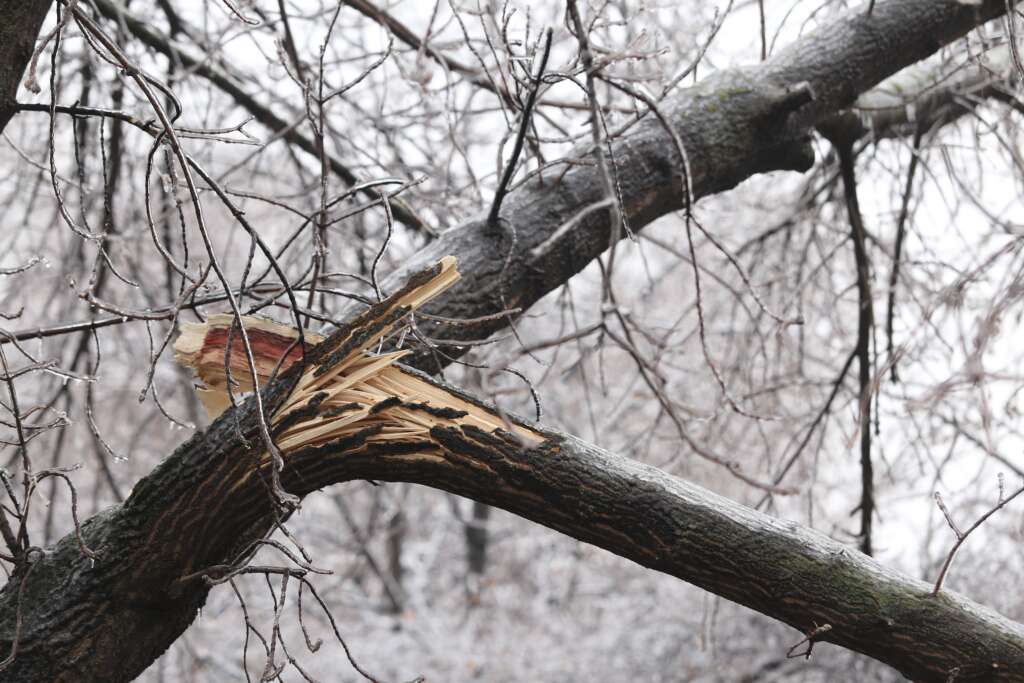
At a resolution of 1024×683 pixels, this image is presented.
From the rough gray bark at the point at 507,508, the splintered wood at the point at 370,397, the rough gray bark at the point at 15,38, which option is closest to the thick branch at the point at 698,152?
the splintered wood at the point at 370,397

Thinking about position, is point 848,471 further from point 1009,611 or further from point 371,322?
point 371,322

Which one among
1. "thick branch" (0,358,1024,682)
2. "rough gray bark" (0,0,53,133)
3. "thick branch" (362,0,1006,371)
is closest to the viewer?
"rough gray bark" (0,0,53,133)

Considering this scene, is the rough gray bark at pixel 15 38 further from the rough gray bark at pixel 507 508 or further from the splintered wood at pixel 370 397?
the rough gray bark at pixel 507 508

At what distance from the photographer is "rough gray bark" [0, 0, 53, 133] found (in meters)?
1.49

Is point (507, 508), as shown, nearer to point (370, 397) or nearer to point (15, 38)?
point (370, 397)

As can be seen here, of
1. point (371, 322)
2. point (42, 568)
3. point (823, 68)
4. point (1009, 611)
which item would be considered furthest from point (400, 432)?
point (1009, 611)

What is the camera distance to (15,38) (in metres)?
1.51

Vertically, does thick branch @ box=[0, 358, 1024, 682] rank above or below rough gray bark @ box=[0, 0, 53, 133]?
below

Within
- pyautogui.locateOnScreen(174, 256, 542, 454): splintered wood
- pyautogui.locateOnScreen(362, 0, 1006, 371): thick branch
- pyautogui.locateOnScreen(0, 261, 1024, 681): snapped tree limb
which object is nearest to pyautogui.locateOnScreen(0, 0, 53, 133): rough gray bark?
pyautogui.locateOnScreen(174, 256, 542, 454): splintered wood

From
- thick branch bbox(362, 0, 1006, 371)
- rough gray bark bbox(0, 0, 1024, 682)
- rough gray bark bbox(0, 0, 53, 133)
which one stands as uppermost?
thick branch bbox(362, 0, 1006, 371)

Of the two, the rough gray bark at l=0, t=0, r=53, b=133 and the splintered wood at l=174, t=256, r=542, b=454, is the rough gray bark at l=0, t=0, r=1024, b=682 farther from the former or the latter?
the rough gray bark at l=0, t=0, r=53, b=133

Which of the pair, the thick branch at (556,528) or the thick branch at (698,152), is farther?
the thick branch at (698,152)

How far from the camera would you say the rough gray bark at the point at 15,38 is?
58.8 inches

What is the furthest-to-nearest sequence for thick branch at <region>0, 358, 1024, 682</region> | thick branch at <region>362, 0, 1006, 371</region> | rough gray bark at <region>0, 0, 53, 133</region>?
thick branch at <region>362, 0, 1006, 371</region> < thick branch at <region>0, 358, 1024, 682</region> < rough gray bark at <region>0, 0, 53, 133</region>
